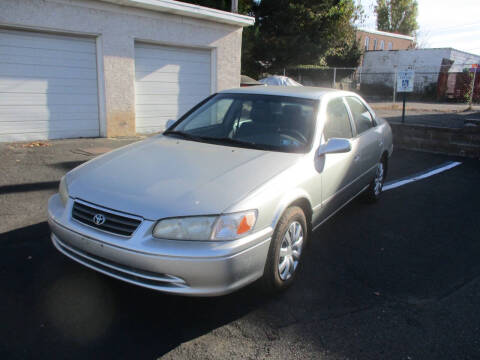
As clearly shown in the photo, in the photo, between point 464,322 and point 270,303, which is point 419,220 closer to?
point 464,322

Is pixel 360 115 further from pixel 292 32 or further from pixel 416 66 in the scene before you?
pixel 416 66

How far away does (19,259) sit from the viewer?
3.54m

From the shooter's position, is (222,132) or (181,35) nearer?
(222,132)

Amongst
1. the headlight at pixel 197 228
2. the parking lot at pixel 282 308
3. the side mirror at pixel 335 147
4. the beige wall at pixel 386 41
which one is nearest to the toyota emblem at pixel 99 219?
the headlight at pixel 197 228

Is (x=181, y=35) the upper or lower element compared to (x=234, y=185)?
upper

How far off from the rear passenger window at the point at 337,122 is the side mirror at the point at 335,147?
0.23 metres

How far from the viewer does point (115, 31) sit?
360 inches

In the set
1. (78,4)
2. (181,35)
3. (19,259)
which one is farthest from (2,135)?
(19,259)

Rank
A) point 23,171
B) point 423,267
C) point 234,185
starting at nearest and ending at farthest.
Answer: point 234,185
point 423,267
point 23,171

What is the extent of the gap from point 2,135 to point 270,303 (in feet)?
24.7

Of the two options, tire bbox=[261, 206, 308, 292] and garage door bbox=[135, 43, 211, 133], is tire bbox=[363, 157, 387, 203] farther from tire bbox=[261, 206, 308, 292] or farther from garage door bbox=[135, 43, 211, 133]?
garage door bbox=[135, 43, 211, 133]

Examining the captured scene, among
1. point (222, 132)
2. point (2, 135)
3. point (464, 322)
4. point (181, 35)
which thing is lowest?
point (464, 322)

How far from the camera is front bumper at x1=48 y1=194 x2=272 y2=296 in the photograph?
8.17 ft

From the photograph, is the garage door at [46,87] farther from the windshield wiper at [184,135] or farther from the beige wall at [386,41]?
the beige wall at [386,41]
